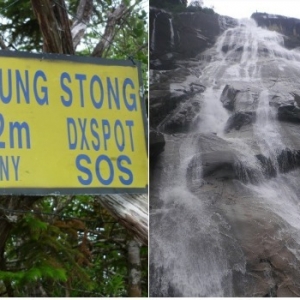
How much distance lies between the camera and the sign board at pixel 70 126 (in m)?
2.43

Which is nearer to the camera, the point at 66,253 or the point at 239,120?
the point at 239,120

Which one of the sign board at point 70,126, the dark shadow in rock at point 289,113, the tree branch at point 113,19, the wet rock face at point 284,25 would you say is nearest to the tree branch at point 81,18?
the tree branch at point 113,19

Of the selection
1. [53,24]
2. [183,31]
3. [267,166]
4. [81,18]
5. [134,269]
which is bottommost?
[134,269]

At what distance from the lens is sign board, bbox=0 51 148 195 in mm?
2426

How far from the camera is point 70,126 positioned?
8.38ft

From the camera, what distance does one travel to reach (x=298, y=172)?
3.77 meters

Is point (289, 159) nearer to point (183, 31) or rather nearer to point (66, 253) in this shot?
point (183, 31)

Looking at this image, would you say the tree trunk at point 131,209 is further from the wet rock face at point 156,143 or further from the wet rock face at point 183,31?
the wet rock face at point 183,31

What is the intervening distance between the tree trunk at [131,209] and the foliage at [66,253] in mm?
987

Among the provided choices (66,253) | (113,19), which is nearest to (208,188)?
(66,253)

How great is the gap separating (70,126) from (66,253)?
244cm

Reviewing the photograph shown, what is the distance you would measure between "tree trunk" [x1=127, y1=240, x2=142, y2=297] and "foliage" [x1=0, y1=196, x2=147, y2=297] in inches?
5.4

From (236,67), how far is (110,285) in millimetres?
2672

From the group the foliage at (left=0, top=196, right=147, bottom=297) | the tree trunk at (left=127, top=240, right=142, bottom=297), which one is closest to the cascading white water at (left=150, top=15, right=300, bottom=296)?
the foliage at (left=0, top=196, right=147, bottom=297)
